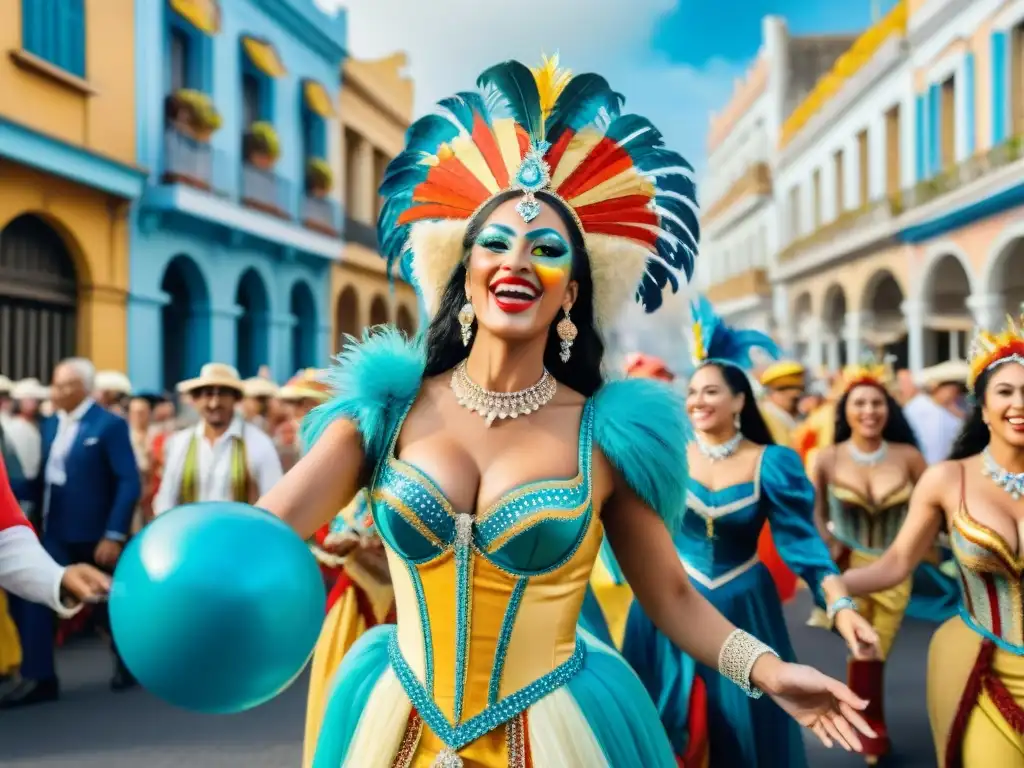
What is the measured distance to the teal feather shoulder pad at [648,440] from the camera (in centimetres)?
234

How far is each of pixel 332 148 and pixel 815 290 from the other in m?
14.8

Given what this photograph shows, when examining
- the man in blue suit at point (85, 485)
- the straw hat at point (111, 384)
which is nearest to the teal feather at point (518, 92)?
the man in blue suit at point (85, 485)

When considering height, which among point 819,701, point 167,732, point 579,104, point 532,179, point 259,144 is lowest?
point 167,732

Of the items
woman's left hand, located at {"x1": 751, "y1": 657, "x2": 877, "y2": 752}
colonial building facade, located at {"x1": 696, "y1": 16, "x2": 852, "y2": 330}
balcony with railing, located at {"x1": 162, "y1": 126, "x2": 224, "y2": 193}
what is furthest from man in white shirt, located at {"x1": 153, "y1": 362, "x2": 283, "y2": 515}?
colonial building facade, located at {"x1": 696, "y1": 16, "x2": 852, "y2": 330}

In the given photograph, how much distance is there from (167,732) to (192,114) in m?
11.4

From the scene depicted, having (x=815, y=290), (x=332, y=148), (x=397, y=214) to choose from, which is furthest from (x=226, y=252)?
(x=815, y=290)

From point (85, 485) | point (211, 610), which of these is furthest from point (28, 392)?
point (211, 610)

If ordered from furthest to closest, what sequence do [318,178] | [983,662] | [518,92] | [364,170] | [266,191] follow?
[364,170], [318,178], [266,191], [983,662], [518,92]

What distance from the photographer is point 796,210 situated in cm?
3234

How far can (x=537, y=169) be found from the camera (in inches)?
95.3

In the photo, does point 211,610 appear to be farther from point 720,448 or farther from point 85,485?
point 85,485

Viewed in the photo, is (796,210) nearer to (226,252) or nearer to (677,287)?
(226,252)

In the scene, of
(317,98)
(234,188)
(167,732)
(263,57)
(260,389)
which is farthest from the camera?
(317,98)

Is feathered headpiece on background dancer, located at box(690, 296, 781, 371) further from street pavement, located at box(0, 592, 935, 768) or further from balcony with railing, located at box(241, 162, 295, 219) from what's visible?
balcony with railing, located at box(241, 162, 295, 219)
